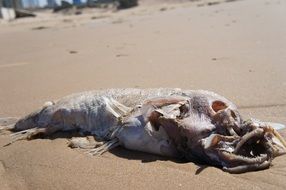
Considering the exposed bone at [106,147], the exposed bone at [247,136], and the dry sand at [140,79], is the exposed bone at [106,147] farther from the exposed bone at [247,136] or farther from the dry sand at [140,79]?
the exposed bone at [247,136]

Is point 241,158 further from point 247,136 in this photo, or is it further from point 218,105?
point 218,105

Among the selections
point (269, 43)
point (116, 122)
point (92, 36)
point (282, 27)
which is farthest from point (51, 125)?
point (92, 36)

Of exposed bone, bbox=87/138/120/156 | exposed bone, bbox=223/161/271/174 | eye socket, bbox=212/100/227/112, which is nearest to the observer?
exposed bone, bbox=223/161/271/174

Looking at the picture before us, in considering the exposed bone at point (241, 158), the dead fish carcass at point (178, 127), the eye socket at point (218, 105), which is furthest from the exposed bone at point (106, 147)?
the exposed bone at point (241, 158)

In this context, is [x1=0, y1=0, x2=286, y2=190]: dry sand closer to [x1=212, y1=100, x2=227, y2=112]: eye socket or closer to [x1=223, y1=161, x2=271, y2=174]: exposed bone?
[x1=223, y1=161, x2=271, y2=174]: exposed bone

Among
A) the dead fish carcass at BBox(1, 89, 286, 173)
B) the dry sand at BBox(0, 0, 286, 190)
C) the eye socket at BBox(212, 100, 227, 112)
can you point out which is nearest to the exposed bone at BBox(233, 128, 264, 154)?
the dead fish carcass at BBox(1, 89, 286, 173)

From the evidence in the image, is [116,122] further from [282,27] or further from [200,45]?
[282,27]

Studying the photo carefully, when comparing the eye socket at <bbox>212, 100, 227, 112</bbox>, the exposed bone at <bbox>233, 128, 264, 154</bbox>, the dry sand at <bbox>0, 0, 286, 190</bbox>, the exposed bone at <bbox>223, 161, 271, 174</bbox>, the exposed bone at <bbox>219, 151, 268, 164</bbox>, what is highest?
the eye socket at <bbox>212, 100, 227, 112</bbox>
